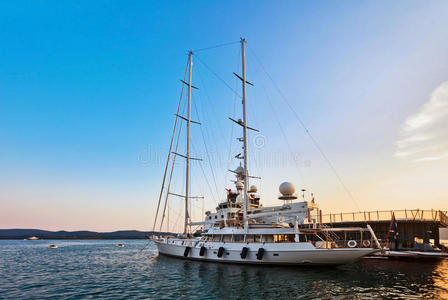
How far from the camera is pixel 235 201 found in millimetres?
45375

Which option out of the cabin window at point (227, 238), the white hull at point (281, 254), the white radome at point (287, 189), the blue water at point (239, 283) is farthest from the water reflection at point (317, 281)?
the white radome at point (287, 189)

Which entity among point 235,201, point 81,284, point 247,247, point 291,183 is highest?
point 291,183

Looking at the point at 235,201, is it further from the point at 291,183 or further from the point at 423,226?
the point at 423,226

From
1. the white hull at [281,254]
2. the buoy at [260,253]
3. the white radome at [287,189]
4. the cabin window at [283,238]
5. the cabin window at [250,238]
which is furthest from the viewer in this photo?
the white radome at [287,189]

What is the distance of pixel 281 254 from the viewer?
26781mm

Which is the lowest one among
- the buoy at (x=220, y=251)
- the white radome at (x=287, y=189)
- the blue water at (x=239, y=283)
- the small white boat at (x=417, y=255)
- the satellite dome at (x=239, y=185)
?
the blue water at (x=239, y=283)

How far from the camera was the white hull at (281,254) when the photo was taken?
24609 mm

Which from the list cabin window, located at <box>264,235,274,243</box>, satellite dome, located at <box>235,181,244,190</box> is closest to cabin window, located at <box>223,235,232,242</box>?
cabin window, located at <box>264,235,274,243</box>

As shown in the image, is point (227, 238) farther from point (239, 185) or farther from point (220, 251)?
point (239, 185)

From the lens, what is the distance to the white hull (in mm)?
24609

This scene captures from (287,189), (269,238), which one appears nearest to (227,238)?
(269,238)

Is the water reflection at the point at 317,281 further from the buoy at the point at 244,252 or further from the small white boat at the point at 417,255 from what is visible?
the small white boat at the point at 417,255

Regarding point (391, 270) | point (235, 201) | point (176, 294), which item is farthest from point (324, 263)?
point (235, 201)

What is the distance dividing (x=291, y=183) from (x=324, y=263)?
1792 cm
